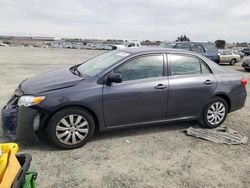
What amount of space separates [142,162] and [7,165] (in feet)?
6.40

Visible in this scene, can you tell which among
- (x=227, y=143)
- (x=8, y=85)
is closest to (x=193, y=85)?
(x=227, y=143)

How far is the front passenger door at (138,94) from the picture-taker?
3978 millimetres

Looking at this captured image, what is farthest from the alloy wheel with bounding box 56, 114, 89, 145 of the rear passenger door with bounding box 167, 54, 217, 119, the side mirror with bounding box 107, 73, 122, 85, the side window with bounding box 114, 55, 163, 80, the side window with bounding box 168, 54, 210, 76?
the side window with bounding box 168, 54, 210, 76

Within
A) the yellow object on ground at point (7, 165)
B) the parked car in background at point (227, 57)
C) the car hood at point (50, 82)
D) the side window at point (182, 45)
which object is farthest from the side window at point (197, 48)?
the yellow object on ground at point (7, 165)

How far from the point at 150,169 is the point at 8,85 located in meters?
6.57

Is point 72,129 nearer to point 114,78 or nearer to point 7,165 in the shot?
point 114,78

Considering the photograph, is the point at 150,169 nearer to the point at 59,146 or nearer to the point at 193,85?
the point at 59,146

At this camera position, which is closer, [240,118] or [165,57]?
[165,57]

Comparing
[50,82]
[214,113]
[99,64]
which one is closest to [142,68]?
[99,64]

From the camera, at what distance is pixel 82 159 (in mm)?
3592

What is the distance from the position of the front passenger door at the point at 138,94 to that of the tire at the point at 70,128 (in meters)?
0.34

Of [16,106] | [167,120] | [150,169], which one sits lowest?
[150,169]

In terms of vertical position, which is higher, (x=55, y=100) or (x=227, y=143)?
(x=55, y=100)

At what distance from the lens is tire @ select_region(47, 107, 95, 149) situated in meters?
3.68
